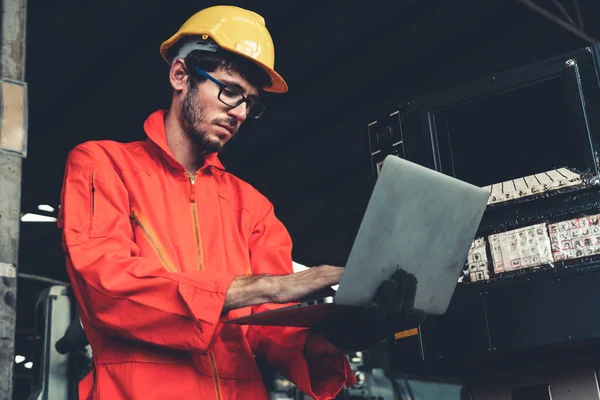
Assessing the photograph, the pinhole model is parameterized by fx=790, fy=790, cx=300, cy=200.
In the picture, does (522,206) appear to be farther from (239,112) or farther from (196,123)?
(196,123)

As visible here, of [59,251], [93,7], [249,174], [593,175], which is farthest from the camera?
[59,251]

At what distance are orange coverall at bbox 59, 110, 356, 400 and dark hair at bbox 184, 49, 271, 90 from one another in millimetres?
168

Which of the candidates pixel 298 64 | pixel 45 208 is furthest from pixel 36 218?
pixel 298 64

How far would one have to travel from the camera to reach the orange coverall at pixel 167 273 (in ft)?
6.12

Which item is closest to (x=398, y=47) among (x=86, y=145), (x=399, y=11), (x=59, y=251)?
(x=399, y=11)

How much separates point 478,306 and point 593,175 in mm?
466

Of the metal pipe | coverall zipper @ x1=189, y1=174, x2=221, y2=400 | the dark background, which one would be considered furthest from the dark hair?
the metal pipe

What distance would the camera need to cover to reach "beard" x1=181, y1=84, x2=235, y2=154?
7.74 feet

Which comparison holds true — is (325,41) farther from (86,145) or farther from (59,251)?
(59,251)

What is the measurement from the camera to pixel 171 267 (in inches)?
80.4

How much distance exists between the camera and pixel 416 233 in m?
1.91

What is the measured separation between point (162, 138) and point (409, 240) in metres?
0.82

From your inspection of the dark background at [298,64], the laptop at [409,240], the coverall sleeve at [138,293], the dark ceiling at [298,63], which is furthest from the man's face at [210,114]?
the dark ceiling at [298,63]

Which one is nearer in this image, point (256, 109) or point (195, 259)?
point (195, 259)
